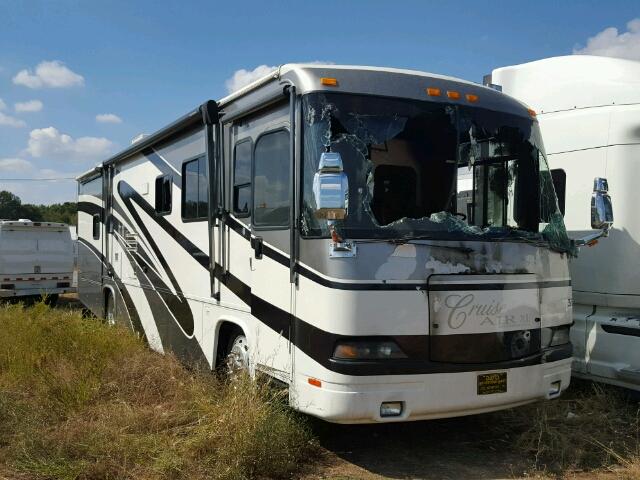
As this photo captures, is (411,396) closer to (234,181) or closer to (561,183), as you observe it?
(234,181)

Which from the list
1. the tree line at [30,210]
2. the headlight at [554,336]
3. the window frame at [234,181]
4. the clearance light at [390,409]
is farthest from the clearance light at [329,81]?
the tree line at [30,210]

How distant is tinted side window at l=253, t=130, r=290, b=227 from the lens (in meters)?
4.82

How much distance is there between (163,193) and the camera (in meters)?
7.60

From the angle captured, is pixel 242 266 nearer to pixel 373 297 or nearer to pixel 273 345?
pixel 273 345

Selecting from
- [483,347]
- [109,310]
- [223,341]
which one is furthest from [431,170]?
[109,310]

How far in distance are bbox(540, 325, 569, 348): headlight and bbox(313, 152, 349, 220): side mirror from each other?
2.03m

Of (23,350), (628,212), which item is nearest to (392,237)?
(628,212)

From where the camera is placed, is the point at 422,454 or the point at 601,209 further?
the point at 601,209

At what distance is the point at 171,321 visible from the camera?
727 centimetres

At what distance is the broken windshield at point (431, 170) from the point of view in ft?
14.6

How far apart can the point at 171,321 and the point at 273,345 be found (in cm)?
274

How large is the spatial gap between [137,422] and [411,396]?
90.4 inches

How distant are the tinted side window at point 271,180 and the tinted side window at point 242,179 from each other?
160 mm

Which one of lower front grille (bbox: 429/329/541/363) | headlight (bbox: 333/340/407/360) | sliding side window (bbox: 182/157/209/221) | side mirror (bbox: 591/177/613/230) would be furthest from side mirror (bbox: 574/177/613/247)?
sliding side window (bbox: 182/157/209/221)
